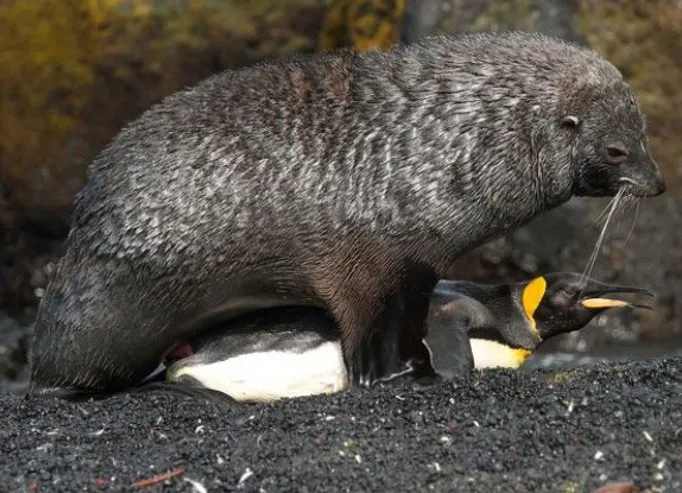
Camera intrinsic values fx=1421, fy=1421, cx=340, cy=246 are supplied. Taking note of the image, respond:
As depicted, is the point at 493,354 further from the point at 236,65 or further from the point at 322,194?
the point at 236,65

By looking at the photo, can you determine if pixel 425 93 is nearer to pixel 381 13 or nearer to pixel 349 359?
pixel 349 359

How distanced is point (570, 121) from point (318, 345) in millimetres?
1977

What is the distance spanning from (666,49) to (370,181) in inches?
329

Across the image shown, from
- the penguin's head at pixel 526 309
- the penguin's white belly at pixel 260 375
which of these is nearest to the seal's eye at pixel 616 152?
→ the penguin's head at pixel 526 309

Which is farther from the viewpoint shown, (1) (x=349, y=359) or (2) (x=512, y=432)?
(1) (x=349, y=359)

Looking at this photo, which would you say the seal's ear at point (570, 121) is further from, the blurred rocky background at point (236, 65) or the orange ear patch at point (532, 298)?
the blurred rocky background at point (236, 65)

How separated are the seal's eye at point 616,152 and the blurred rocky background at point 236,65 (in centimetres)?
652

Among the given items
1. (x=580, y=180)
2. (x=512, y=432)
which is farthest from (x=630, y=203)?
(x=512, y=432)

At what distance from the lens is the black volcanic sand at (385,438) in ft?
20.3

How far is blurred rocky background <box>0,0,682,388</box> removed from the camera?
49.5 feet

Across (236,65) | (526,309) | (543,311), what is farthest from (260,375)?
(236,65)

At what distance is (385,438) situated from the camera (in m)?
6.76

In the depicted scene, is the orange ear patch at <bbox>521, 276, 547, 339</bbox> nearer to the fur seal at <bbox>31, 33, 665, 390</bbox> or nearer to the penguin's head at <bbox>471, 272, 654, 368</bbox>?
the penguin's head at <bbox>471, 272, 654, 368</bbox>

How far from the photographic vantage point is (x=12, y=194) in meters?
16.1
